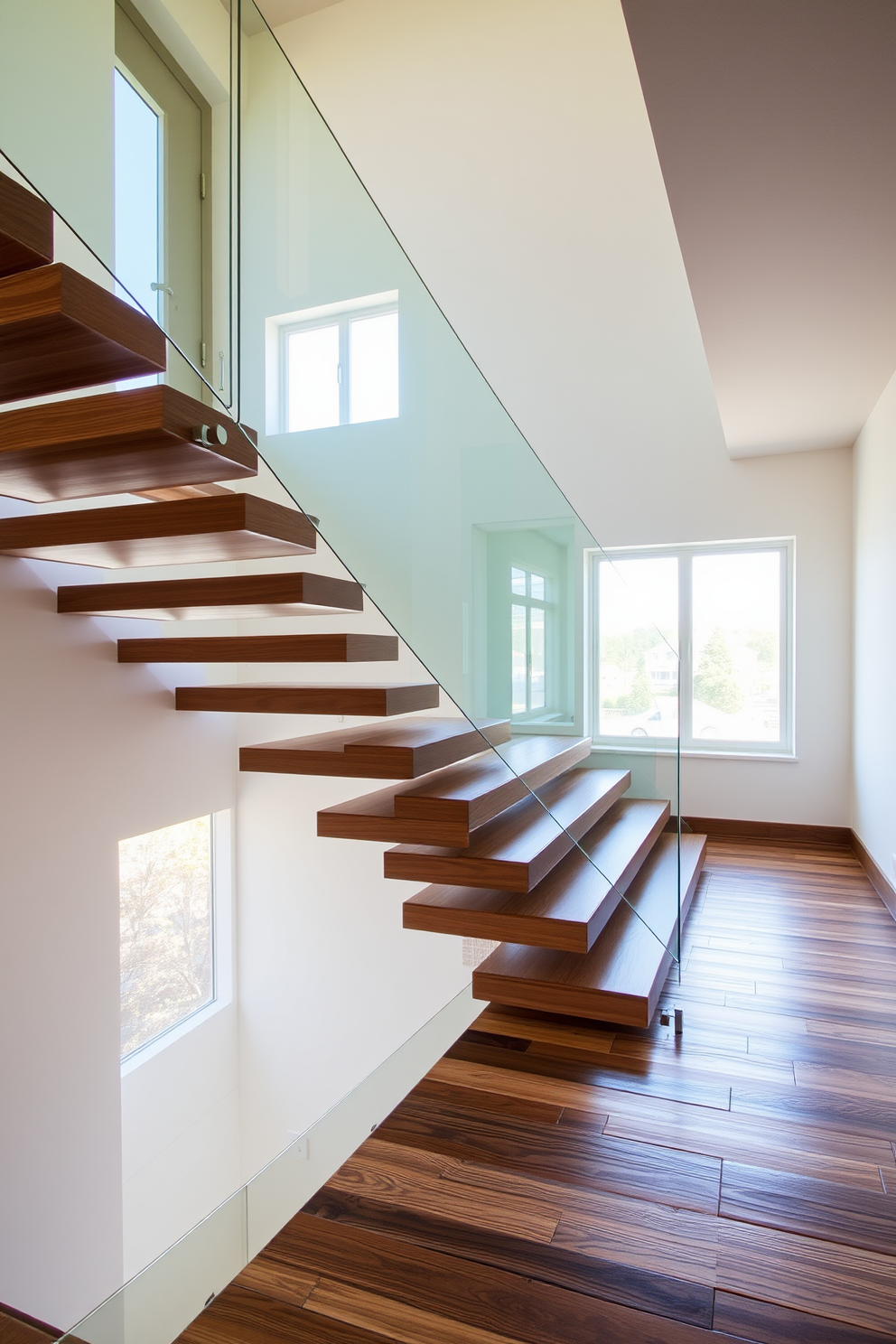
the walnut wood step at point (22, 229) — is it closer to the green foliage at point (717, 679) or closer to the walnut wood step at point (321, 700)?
the walnut wood step at point (321, 700)

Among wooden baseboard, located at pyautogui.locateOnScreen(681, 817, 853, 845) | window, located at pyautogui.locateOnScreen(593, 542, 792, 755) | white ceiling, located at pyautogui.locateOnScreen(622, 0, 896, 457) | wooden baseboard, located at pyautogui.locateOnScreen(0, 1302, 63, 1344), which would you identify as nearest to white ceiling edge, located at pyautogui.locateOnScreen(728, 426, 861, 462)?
window, located at pyautogui.locateOnScreen(593, 542, 792, 755)

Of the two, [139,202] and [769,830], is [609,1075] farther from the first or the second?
[769,830]

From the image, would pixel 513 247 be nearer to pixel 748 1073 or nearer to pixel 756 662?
pixel 756 662

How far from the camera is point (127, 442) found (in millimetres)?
1773

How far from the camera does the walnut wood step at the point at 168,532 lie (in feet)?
6.81

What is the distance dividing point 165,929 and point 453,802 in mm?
3020

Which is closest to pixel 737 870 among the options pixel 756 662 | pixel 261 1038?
pixel 756 662

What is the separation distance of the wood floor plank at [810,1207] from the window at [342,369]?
6.08 feet

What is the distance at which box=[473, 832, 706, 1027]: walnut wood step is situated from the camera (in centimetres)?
243

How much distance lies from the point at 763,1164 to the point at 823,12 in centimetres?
243

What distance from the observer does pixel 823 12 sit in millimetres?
1630

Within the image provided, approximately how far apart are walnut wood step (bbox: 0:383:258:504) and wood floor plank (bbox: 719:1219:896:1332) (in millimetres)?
1917

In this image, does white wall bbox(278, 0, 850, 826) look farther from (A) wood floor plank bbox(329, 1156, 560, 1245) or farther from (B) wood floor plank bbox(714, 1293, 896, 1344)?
(B) wood floor plank bbox(714, 1293, 896, 1344)

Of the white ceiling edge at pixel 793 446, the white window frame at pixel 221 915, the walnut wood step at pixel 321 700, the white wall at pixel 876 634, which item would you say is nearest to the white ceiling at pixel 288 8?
the white ceiling edge at pixel 793 446
